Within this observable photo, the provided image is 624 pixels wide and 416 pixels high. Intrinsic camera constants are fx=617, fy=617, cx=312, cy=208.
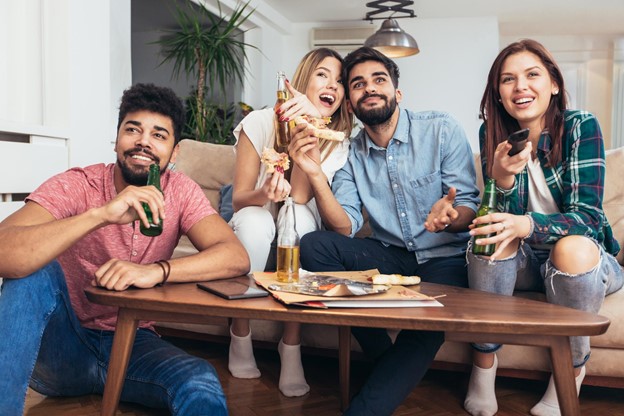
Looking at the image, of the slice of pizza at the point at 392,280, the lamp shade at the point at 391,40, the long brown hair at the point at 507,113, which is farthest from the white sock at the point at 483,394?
the lamp shade at the point at 391,40

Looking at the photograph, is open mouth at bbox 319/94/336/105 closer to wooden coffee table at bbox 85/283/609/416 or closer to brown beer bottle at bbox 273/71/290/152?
brown beer bottle at bbox 273/71/290/152

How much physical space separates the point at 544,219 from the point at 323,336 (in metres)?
0.88

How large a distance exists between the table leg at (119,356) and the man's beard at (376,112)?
3.79 ft

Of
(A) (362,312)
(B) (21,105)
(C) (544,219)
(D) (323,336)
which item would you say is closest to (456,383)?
(D) (323,336)

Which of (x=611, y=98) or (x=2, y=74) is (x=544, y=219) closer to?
(x=2, y=74)

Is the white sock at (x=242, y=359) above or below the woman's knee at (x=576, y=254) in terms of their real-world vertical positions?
below

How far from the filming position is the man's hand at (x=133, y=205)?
4.71ft

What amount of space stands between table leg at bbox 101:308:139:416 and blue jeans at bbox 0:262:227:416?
0.17 meters

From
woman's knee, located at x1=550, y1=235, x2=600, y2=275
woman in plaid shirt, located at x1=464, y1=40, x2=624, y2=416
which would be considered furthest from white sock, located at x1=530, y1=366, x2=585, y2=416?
woman's knee, located at x1=550, y1=235, x2=600, y2=275

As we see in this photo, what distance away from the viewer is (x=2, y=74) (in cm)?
232

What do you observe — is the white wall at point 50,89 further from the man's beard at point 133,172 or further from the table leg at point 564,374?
the table leg at point 564,374

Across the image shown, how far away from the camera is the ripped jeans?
171 cm

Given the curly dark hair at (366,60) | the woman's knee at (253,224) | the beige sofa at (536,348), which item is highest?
the curly dark hair at (366,60)

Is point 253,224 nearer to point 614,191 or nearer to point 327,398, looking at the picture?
point 327,398
